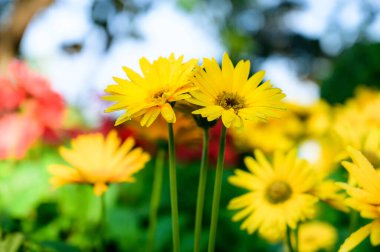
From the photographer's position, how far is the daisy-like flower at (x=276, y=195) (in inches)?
22.6

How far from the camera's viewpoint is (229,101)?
476 mm

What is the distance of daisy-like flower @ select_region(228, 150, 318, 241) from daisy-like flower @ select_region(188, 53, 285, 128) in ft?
0.51

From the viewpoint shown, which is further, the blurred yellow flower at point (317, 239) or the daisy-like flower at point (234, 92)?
the blurred yellow flower at point (317, 239)

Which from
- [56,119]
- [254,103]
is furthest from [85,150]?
[56,119]

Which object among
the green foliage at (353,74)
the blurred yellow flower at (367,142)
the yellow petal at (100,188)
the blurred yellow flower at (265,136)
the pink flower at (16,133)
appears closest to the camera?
the yellow petal at (100,188)

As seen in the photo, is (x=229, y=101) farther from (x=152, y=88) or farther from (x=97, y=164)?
(x=97, y=164)

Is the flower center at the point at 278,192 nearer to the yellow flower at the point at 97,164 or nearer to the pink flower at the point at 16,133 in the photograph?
the yellow flower at the point at 97,164

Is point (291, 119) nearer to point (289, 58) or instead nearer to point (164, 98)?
point (164, 98)

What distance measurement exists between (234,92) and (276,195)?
20cm

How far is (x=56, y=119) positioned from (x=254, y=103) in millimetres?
921

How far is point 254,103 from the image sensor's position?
470mm

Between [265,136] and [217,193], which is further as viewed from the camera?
[265,136]

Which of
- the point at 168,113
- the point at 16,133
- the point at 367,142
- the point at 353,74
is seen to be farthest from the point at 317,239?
the point at 353,74

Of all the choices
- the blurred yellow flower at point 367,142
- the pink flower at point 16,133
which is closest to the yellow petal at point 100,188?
the blurred yellow flower at point 367,142
